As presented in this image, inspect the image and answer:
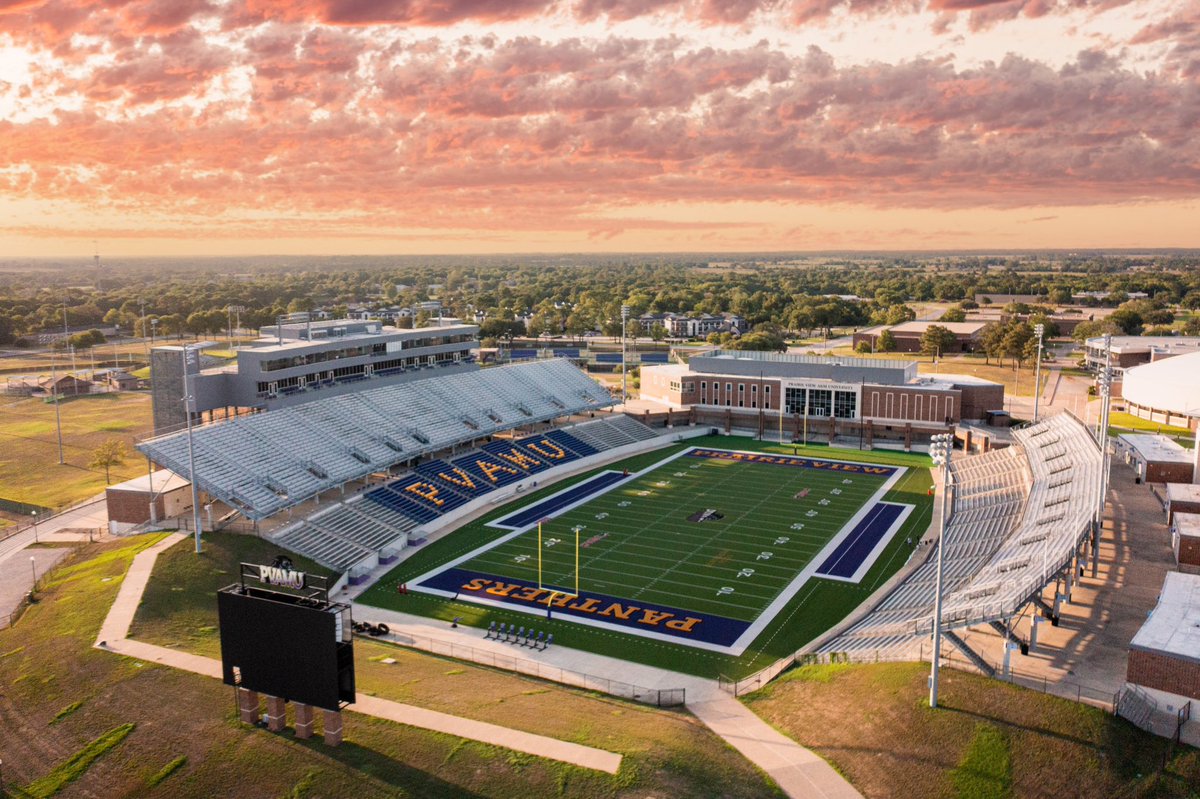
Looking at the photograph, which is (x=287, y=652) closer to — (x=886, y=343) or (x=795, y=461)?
(x=795, y=461)

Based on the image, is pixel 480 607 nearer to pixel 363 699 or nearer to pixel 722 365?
pixel 363 699

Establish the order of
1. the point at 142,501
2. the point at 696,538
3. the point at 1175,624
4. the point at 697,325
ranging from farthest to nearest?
the point at 697,325 < the point at 696,538 < the point at 142,501 < the point at 1175,624

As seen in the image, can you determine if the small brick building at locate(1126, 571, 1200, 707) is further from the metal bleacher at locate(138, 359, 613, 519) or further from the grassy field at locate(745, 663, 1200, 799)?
the metal bleacher at locate(138, 359, 613, 519)

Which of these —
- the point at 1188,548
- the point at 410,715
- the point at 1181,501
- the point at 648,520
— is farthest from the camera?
the point at 648,520

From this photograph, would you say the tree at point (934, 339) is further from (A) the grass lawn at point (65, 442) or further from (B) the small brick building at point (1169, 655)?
(A) the grass lawn at point (65, 442)

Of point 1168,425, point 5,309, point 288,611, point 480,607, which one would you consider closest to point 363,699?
point 288,611

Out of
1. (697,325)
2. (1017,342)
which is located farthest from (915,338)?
(697,325)

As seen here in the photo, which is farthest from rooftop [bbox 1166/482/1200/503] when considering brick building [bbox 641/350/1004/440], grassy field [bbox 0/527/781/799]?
grassy field [bbox 0/527/781/799]

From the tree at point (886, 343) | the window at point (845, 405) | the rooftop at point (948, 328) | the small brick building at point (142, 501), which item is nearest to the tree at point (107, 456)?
the small brick building at point (142, 501)
